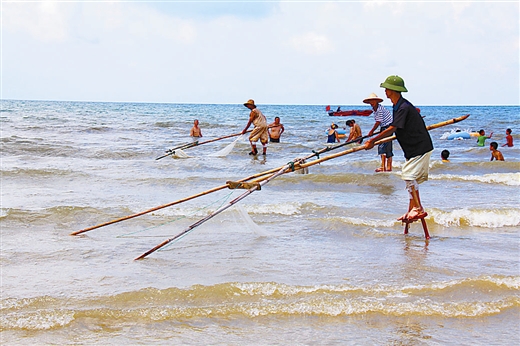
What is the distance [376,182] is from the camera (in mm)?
10531

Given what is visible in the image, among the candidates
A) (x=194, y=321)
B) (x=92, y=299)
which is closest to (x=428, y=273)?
(x=194, y=321)

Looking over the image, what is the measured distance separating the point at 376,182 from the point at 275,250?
5352 mm

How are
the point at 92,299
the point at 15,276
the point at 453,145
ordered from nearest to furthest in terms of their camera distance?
the point at 92,299, the point at 15,276, the point at 453,145

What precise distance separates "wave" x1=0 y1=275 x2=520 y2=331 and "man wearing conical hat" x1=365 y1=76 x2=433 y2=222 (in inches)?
56.7

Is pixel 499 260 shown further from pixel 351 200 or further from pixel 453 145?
pixel 453 145

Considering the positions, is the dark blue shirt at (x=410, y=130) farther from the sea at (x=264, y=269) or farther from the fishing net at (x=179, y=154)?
the fishing net at (x=179, y=154)

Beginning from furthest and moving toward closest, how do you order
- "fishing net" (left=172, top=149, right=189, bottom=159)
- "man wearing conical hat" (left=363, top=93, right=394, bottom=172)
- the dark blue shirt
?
"fishing net" (left=172, top=149, right=189, bottom=159)
"man wearing conical hat" (left=363, top=93, right=394, bottom=172)
the dark blue shirt

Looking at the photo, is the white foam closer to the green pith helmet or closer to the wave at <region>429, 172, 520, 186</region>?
the green pith helmet

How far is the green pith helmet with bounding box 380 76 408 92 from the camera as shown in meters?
5.54

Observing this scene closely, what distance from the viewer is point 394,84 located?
5.55 m

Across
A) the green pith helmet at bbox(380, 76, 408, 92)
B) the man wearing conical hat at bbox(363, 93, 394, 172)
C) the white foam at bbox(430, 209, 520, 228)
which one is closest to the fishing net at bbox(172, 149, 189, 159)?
the man wearing conical hat at bbox(363, 93, 394, 172)

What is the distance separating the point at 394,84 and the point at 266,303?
265cm

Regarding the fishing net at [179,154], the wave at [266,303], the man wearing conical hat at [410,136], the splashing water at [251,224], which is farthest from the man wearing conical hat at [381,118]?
the fishing net at [179,154]

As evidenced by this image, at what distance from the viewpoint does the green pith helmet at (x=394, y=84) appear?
18.2 ft
